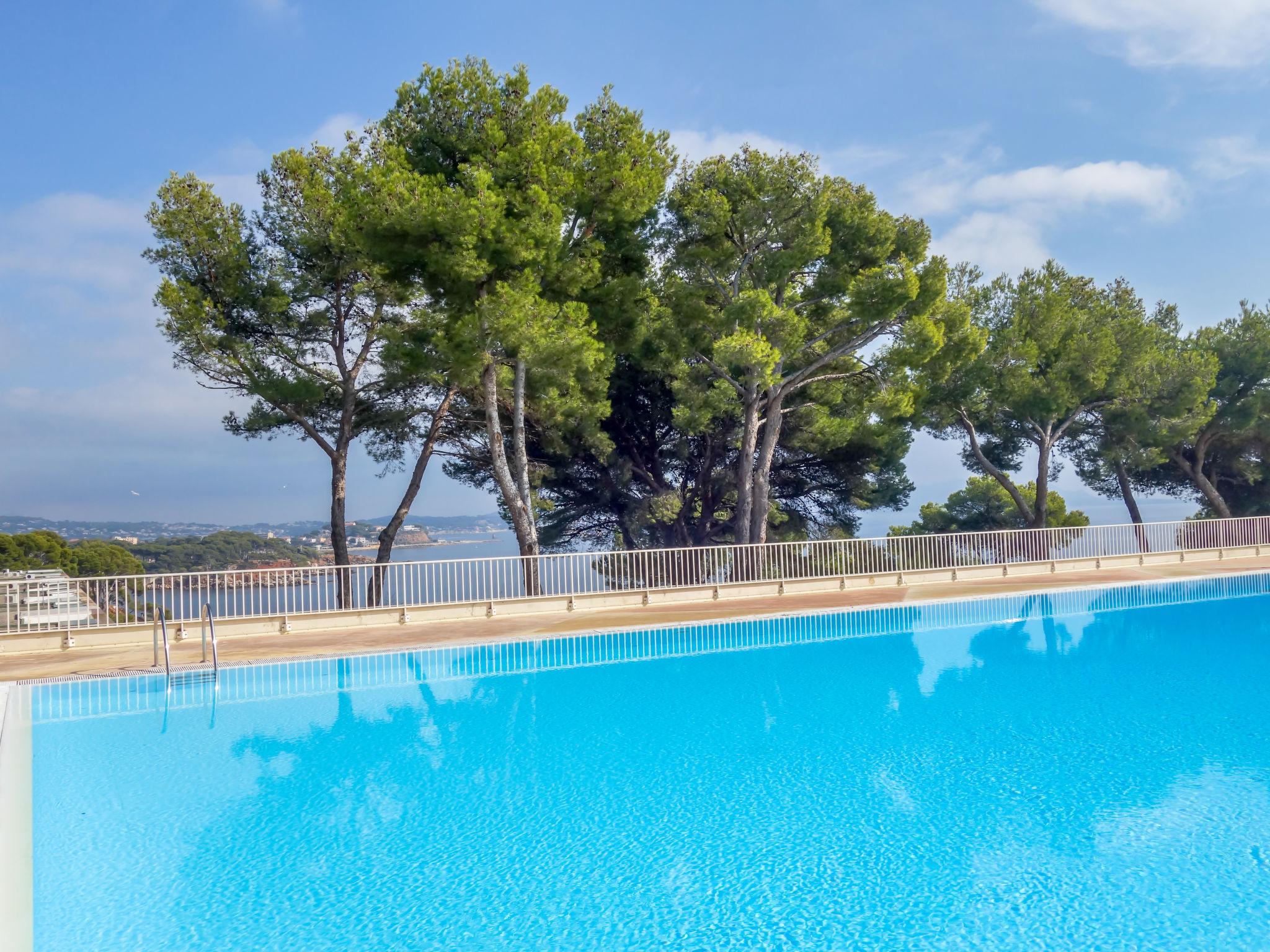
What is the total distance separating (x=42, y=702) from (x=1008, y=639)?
11.8m

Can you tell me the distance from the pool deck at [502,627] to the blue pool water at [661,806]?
0.74m

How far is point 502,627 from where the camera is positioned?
40.1 ft

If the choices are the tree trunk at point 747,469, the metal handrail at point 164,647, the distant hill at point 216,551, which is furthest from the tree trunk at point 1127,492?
the metal handrail at point 164,647

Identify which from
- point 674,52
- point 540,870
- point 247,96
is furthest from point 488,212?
point 540,870

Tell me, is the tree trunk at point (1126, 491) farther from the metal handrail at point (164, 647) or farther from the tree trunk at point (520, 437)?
the metal handrail at point (164, 647)

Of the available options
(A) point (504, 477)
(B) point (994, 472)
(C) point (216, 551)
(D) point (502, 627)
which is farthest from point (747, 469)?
(C) point (216, 551)

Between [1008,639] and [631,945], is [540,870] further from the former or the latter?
[1008,639]

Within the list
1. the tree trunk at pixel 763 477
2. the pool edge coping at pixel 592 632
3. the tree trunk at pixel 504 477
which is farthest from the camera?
the tree trunk at pixel 763 477

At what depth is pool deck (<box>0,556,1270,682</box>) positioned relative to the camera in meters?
10.1

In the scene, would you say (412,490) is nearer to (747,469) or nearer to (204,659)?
(747,469)

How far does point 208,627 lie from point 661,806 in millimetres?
8825

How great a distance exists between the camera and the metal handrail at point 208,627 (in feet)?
29.9

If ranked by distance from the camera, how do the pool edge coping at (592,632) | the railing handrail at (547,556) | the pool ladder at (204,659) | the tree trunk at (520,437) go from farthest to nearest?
1. the tree trunk at (520,437)
2. the railing handrail at (547,556)
3. the pool edge coping at (592,632)
4. the pool ladder at (204,659)

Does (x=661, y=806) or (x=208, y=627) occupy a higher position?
(x=208, y=627)
